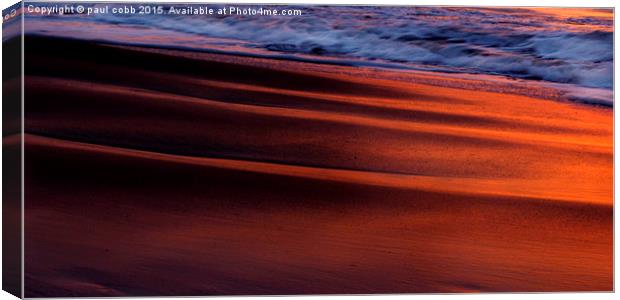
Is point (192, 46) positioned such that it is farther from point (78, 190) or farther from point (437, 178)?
point (437, 178)

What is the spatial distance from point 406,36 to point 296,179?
3.40 ft

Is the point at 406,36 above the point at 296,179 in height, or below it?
above

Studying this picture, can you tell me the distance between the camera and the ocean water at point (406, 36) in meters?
6.11

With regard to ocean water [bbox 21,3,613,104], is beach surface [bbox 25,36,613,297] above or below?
below

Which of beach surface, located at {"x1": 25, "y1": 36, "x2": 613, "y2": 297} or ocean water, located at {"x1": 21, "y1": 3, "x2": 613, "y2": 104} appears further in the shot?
ocean water, located at {"x1": 21, "y1": 3, "x2": 613, "y2": 104}

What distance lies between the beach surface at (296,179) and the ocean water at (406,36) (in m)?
0.09

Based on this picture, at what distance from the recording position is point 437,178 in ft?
20.5

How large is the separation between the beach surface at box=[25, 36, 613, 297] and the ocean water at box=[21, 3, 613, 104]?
9cm

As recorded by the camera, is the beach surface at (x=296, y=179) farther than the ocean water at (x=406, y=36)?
No

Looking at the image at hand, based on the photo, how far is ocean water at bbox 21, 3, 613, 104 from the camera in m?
6.11

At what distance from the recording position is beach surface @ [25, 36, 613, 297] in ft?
19.7

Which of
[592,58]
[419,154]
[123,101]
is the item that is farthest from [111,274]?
[592,58]

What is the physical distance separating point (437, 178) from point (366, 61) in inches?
30.5

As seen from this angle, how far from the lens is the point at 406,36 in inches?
248
